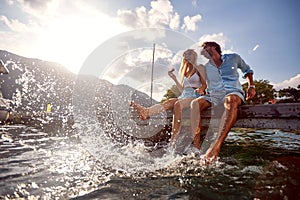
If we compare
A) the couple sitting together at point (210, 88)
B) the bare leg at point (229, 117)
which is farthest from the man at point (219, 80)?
the bare leg at point (229, 117)

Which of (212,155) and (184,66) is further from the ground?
(184,66)

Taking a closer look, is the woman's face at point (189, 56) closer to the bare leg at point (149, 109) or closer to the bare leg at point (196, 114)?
the bare leg at point (149, 109)

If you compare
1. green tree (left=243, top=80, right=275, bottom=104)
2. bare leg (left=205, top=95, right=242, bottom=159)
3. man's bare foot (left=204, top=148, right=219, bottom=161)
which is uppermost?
green tree (left=243, top=80, right=275, bottom=104)

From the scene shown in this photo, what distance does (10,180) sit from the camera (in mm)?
1908

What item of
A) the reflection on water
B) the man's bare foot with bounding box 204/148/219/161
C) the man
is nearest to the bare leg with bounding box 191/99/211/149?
the man

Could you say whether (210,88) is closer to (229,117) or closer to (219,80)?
(219,80)

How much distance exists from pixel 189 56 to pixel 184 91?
77 centimetres

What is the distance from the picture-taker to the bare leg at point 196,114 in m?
3.51

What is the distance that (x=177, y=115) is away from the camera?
3.82m

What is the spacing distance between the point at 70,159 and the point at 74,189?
1.22 metres

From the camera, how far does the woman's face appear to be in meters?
4.35

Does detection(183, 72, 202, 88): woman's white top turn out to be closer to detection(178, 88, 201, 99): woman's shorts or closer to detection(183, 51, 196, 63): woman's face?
detection(178, 88, 201, 99): woman's shorts

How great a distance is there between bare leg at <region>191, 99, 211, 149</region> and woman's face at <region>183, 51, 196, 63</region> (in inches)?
48.5

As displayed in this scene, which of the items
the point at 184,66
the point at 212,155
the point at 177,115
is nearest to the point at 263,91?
the point at 184,66
